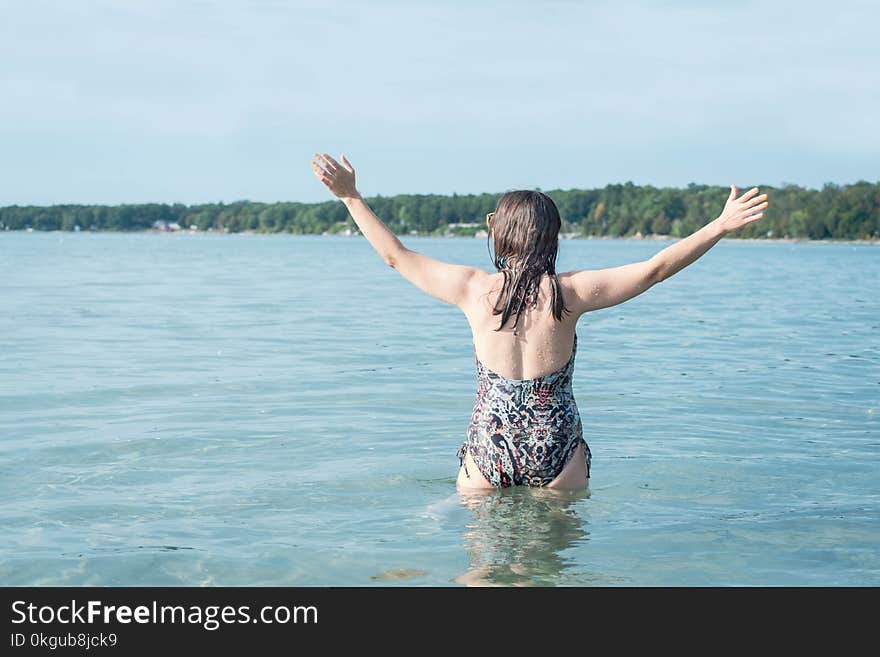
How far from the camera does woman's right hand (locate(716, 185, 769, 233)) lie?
18.1ft

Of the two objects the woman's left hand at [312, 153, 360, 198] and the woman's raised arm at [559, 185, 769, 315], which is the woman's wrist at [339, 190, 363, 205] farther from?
the woman's raised arm at [559, 185, 769, 315]

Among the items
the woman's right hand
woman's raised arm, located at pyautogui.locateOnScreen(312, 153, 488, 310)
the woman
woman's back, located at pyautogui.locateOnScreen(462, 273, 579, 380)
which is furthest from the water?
the woman's right hand

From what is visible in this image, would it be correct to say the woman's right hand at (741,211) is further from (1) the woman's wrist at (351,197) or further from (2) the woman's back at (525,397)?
(1) the woman's wrist at (351,197)

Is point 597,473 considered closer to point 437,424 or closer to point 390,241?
point 437,424

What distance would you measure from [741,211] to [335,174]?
2079 mm

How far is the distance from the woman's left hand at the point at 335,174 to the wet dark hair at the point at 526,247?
30.8 inches

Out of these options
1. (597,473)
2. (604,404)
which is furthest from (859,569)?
(604,404)

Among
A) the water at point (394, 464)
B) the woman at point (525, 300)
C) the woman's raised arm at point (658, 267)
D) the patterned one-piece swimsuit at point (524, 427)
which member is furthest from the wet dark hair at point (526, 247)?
the water at point (394, 464)

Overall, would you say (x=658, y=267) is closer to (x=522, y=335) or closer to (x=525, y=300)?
(x=525, y=300)

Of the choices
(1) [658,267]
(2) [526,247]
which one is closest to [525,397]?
(2) [526,247]

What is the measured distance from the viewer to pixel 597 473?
8672 millimetres

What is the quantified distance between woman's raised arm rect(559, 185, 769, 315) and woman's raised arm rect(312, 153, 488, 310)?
0.55 metres

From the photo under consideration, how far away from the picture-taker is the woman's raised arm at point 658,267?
5496 mm

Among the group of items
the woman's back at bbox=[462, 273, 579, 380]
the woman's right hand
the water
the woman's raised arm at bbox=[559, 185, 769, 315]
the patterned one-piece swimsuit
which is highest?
the woman's right hand
